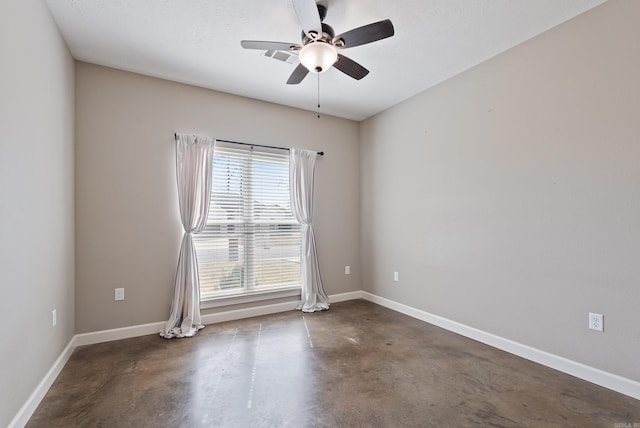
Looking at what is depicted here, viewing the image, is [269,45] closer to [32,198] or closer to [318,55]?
[318,55]

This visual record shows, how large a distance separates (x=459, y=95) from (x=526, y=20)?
2.91ft

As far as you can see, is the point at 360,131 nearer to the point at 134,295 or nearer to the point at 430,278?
the point at 430,278

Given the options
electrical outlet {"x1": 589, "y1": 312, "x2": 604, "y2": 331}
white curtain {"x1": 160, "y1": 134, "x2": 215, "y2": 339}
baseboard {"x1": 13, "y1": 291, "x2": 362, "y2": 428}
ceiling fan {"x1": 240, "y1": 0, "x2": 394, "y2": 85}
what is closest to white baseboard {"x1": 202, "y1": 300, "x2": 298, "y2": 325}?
baseboard {"x1": 13, "y1": 291, "x2": 362, "y2": 428}

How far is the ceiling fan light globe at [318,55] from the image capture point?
6.99 feet

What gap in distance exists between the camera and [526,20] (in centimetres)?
232

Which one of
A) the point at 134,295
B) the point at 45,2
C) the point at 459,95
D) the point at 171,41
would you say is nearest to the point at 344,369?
the point at 134,295

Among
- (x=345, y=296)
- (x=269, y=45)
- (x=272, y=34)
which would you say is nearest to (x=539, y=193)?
(x=269, y=45)

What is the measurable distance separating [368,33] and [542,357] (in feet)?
9.58

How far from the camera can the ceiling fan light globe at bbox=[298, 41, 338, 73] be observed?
6.99 ft

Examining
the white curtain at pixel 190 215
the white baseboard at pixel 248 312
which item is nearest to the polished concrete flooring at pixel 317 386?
the white curtain at pixel 190 215

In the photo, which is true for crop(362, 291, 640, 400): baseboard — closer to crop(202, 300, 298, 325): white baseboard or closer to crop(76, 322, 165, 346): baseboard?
crop(202, 300, 298, 325): white baseboard

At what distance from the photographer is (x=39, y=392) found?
6.35 feet

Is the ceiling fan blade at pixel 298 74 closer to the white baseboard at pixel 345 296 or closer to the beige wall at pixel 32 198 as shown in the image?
the beige wall at pixel 32 198

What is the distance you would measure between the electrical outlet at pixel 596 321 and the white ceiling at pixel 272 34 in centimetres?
230
